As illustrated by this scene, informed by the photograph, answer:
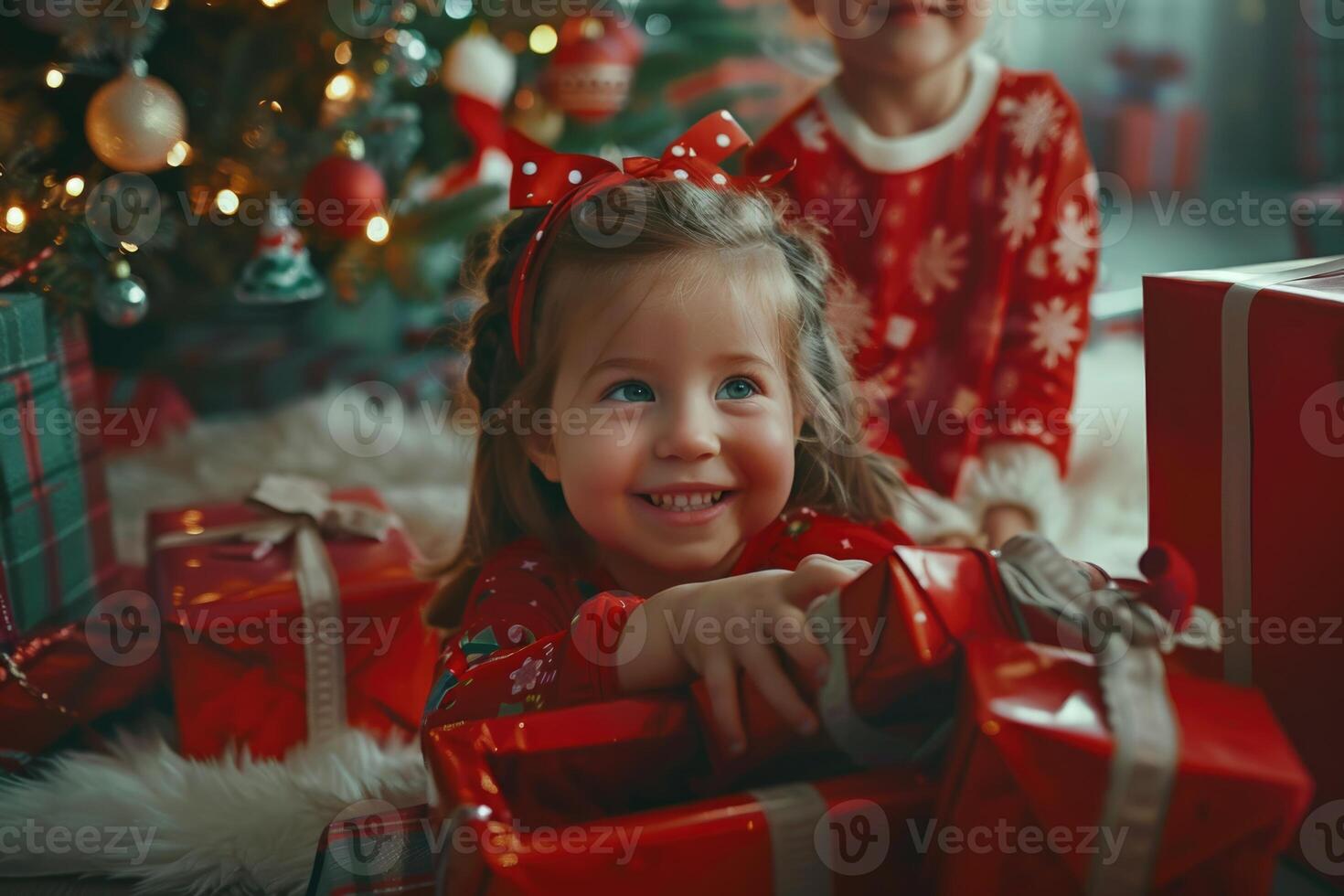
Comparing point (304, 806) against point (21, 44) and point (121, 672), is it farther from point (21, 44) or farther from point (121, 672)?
point (21, 44)

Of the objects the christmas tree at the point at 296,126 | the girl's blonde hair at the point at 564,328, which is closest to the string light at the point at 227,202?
the christmas tree at the point at 296,126

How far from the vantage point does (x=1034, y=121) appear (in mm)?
1247

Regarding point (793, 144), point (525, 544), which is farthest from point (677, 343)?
point (793, 144)

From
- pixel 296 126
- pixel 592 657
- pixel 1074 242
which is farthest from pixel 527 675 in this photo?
pixel 296 126

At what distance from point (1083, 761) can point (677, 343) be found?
404mm

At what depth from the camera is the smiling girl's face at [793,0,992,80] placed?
1.16 metres

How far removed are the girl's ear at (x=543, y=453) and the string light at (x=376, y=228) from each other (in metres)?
0.64

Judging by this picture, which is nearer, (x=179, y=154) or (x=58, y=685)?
(x=58, y=685)

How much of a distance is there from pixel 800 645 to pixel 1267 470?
14.0 inches
